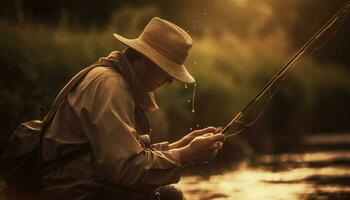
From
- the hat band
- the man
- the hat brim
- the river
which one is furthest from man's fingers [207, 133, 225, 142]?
the river

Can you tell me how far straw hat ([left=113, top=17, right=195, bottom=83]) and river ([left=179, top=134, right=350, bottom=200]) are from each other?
4.25 m

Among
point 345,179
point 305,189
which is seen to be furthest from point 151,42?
point 345,179

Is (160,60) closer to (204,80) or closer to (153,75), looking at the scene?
(153,75)

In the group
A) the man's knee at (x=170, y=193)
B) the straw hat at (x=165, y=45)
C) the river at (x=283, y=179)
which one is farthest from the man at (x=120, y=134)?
the river at (x=283, y=179)

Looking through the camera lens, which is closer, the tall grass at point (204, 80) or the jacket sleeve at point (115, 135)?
the jacket sleeve at point (115, 135)

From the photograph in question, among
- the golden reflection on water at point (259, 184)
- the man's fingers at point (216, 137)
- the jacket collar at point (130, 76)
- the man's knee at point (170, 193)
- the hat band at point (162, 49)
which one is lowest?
the golden reflection on water at point (259, 184)

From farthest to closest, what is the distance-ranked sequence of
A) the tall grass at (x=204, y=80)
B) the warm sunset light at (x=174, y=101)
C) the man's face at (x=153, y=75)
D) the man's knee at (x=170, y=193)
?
the tall grass at (x=204, y=80) < the man's knee at (x=170, y=193) < the man's face at (x=153, y=75) < the warm sunset light at (x=174, y=101)

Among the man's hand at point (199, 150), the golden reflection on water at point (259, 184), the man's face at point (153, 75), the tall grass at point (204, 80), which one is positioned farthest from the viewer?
the tall grass at point (204, 80)

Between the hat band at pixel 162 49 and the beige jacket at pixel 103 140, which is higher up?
the hat band at pixel 162 49

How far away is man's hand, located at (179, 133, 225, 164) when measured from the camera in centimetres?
514

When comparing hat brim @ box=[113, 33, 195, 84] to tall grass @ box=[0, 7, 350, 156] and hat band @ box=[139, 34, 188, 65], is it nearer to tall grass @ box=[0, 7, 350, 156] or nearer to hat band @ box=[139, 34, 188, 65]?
hat band @ box=[139, 34, 188, 65]

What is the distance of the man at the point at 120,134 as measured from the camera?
15.9ft

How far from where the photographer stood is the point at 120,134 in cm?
483

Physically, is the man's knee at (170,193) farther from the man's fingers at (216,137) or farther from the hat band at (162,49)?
the hat band at (162,49)
